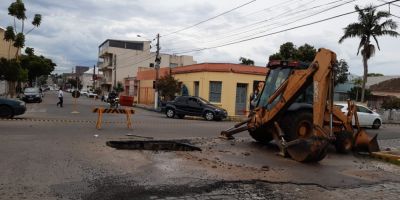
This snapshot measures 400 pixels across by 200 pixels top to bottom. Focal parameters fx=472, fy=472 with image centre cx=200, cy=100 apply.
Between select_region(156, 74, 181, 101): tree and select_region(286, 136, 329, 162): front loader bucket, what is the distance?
3132 cm

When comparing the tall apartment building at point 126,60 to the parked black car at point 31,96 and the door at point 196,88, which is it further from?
the door at point 196,88

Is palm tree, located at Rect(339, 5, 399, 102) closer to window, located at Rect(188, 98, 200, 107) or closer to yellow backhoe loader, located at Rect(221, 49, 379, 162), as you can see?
window, located at Rect(188, 98, 200, 107)

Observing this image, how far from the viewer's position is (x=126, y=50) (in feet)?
305

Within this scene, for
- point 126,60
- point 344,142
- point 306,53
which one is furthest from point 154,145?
point 126,60

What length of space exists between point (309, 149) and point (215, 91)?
28.9 metres

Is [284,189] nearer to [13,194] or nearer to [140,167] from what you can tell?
[140,167]

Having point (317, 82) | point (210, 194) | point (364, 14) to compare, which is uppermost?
point (364, 14)

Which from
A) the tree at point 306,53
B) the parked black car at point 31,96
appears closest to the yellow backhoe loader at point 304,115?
the parked black car at point 31,96

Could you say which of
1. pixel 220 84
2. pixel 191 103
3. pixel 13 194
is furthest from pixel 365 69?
pixel 13 194

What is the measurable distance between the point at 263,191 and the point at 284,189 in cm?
49

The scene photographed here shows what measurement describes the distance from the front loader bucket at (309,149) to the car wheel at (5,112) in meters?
15.2

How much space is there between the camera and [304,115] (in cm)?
1361

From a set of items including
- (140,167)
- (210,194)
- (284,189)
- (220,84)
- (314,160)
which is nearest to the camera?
(210,194)

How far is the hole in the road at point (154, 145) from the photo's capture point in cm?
1362
